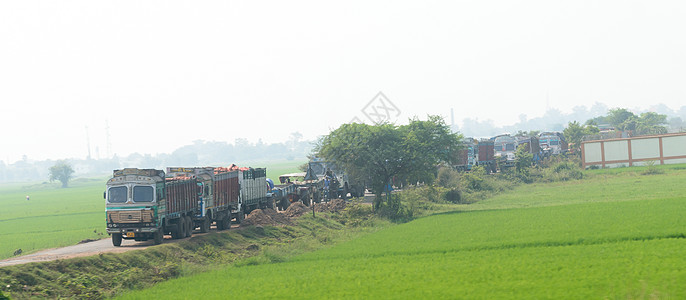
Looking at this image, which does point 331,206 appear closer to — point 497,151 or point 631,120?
point 497,151

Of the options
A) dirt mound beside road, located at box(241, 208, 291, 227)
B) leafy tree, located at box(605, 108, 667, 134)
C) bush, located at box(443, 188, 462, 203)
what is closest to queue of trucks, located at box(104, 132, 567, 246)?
dirt mound beside road, located at box(241, 208, 291, 227)

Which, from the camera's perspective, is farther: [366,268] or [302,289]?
[366,268]

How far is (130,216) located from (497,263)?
49.2 ft

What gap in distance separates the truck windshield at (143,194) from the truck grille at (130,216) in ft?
1.57

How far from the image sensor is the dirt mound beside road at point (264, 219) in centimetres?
3638

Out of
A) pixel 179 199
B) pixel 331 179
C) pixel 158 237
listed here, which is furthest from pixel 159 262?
pixel 331 179

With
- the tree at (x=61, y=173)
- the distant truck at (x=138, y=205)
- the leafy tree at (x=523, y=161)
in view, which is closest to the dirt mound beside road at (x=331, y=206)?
the distant truck at (x=138, y=205)

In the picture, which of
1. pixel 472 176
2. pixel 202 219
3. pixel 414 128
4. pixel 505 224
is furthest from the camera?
pixel 472 176

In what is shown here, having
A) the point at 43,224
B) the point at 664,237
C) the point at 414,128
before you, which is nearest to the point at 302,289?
the point at 664,237

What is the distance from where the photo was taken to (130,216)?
28094mm

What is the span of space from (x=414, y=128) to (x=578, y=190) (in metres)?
14.7

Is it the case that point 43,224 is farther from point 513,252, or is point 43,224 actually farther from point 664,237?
point 664,237

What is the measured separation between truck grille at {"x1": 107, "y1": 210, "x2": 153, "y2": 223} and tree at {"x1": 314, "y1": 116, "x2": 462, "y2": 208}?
1653cm

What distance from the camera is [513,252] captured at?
73.9ft
